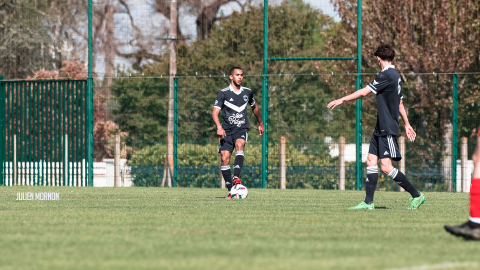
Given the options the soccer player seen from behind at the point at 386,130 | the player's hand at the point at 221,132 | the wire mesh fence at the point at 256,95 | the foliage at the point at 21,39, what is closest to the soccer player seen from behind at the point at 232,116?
the player's hand at the point at 221,132

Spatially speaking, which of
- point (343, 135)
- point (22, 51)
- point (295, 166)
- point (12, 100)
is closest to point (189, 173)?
point (295, 166)

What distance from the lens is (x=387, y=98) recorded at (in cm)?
931

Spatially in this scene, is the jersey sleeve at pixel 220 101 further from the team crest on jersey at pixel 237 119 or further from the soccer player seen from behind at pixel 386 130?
the soccer player seen from behind at pixel 386 130

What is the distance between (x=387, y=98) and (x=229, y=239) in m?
4.25

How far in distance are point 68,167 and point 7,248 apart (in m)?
12.9

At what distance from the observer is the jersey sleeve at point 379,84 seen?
9.15 metres

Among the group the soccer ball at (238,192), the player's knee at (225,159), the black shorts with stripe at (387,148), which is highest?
the black shorts with stripe at (387,148)

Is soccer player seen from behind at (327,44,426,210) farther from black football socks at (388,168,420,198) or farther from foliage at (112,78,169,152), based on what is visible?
foliage at (112,78,169,152)

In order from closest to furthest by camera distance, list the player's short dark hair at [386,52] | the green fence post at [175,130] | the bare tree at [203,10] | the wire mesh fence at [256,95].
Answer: the player's short dark hair at [386,52]
the wire mesh fence at [256,95]
the green fence post at [175,130]
the bare tree at [203,10]

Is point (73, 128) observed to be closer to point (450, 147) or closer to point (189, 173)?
point (189, 173)

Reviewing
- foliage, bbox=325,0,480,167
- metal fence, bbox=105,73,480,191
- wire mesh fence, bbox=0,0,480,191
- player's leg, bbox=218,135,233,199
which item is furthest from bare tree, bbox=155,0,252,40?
player's leg, bbox=218,135,233,199

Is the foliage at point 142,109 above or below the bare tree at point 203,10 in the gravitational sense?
below

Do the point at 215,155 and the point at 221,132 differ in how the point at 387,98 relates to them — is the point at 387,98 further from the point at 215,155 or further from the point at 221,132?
the point at 215,155

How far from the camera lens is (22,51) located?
2430cm
